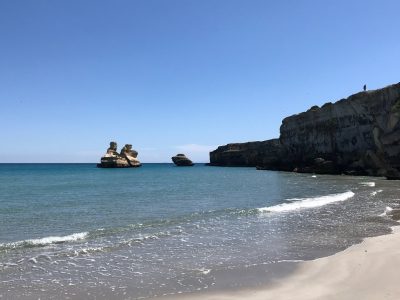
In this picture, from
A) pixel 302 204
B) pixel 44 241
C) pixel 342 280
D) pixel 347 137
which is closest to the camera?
pixel 342 280

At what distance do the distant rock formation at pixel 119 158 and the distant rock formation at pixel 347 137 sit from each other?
140 ft

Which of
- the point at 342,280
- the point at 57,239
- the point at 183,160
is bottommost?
the point at 342,280

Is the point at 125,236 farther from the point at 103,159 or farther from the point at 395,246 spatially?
the point at 103,159

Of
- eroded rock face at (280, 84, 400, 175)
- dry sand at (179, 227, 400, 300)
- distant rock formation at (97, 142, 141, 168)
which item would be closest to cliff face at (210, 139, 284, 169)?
distant rock formation at (97, 142, 141, 168)

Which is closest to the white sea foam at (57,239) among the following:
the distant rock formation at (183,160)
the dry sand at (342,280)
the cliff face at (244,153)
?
the dry sand at (342,280)

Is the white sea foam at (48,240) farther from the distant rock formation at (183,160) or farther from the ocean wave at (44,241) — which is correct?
the distant rock formation at (183,160)

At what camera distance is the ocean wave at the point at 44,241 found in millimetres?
13211

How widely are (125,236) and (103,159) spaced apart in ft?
327

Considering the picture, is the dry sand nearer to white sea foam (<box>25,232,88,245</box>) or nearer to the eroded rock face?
white sea foam (<box>25,232,88,245</box>)

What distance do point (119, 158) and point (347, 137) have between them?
217 ft

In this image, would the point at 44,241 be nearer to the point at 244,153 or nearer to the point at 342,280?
the point at 342,280

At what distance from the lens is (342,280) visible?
891 cm

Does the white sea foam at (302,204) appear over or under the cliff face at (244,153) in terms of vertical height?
under

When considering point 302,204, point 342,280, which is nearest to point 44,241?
point 342,280
